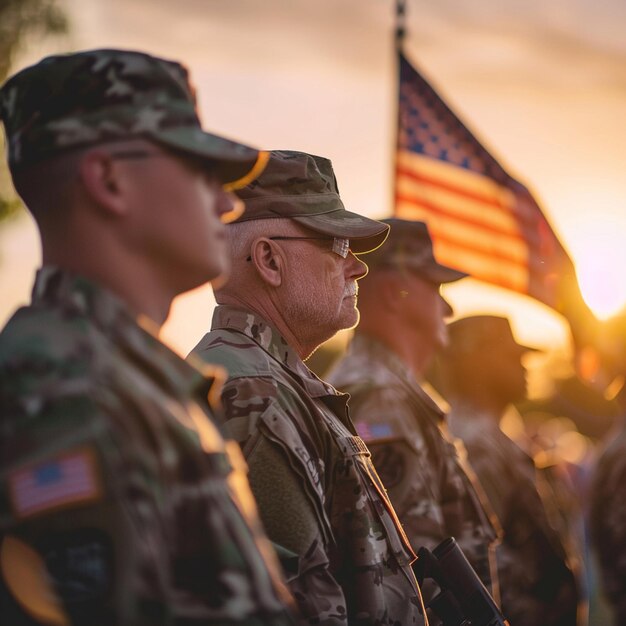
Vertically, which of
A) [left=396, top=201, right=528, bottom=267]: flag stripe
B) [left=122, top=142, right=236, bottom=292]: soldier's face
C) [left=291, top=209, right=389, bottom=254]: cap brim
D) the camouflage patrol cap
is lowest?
[left=396, top=201, right=528, bottom=267]: flag stripe

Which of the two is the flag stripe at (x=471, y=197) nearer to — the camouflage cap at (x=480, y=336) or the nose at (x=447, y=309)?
the camouflage cap at (x=480, y=336)

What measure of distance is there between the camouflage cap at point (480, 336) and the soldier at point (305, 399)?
180 inches

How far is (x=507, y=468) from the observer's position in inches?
306

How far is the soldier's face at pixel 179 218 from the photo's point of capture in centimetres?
214

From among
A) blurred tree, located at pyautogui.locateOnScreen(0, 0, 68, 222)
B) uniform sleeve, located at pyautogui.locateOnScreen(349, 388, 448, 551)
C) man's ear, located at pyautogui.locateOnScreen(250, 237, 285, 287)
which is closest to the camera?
man's ear, located at pyautogui.locateOnScreen(250, 237, 285, 287)

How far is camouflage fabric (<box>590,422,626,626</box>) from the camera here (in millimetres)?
6652

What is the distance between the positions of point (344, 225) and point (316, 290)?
239 millimetres

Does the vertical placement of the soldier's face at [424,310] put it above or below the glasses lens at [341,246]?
below

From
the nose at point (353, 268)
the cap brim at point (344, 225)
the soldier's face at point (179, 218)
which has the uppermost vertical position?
the soldier's face at point (179, 218)

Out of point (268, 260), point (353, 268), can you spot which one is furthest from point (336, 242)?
point (268, 260)

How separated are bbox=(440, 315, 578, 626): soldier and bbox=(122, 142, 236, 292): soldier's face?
5.16 meters

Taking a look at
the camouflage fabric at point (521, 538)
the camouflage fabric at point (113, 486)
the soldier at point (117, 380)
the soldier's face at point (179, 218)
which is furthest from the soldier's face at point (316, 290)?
the camouflage fabric at point (521, 538)

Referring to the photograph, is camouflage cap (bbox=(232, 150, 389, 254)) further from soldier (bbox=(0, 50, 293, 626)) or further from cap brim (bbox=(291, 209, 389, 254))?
soldier (bbox=(0, 50, 293, 626))

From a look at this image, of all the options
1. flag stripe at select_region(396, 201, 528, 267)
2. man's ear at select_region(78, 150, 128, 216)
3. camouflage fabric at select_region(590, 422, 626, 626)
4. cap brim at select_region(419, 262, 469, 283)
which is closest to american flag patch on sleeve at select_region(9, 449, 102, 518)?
man's ear at select_region(78, 150, 128, 216)
